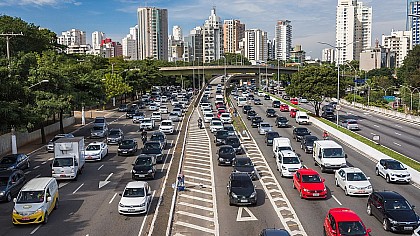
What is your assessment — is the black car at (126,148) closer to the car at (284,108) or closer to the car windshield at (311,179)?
the car windshield at (311,179)

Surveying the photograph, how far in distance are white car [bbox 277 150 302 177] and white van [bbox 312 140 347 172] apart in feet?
7.69

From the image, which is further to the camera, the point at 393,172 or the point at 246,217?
the point at 393,172

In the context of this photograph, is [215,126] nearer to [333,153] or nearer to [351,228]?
[333,153]

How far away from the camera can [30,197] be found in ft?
75.3

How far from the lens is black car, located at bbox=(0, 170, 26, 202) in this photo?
88.7 feet

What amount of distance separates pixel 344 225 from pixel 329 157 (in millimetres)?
16615

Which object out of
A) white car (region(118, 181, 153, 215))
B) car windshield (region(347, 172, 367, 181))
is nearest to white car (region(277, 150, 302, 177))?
car windshield (region(347, 172, 367, 181))

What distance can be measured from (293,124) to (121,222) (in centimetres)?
4627

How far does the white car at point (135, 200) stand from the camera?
77.3 ft

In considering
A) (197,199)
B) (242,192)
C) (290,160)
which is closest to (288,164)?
(290,160)

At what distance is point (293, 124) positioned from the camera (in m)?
65.8

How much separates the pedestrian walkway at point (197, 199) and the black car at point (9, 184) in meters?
10.2

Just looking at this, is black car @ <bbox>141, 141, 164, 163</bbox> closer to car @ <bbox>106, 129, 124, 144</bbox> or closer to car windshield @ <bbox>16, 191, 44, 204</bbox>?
car @ <bbox>106, 129, 124, 144</bbox>

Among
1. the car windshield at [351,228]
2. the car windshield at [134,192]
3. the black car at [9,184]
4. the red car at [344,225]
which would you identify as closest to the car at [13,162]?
the black car at [9,184]
